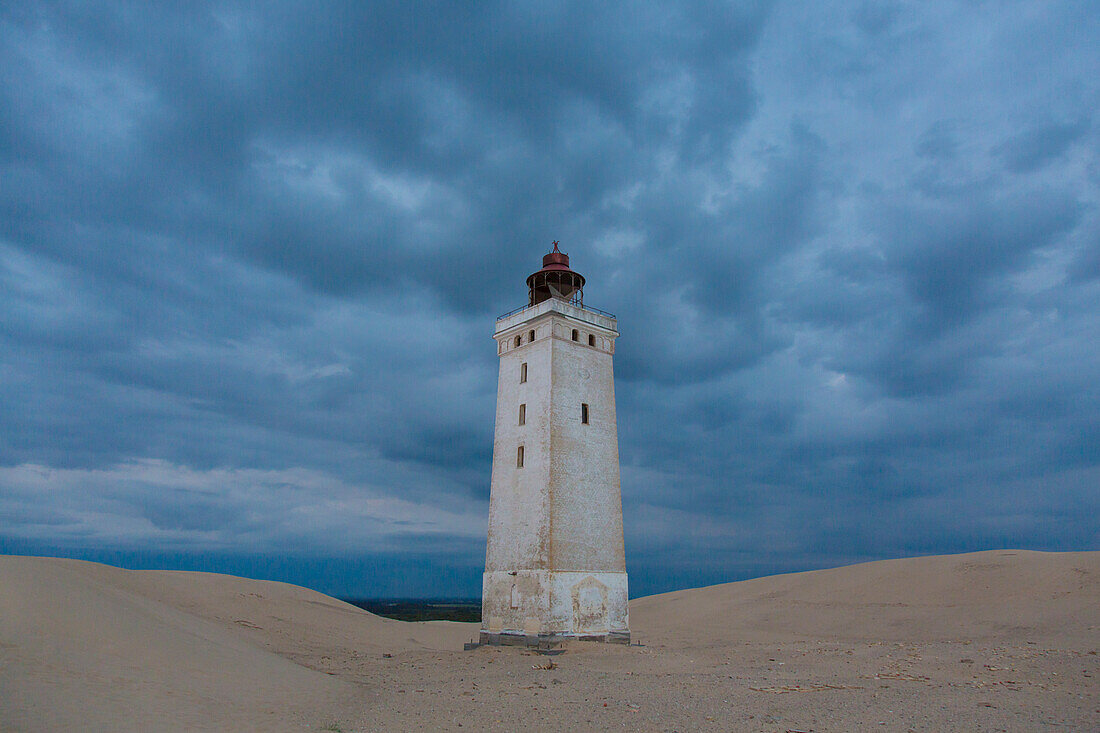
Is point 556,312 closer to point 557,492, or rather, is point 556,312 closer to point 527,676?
point 557,492

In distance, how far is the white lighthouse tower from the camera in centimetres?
2367

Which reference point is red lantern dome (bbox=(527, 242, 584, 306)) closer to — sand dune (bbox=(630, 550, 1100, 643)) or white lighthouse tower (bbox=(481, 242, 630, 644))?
white lighthouse tower (bbox=(481, 242, 630, 644))

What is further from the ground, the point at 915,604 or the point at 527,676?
the point at 915,604

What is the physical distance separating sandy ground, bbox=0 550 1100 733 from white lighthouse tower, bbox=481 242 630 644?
58.0 inches

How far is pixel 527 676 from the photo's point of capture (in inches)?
714

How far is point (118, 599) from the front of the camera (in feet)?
60.6

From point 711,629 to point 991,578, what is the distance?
644 inches

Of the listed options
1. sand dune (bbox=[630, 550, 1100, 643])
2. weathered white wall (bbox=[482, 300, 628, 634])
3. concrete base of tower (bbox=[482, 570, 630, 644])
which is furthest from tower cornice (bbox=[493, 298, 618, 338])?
sand dune (bbox=[630, 550, 1100, 643])

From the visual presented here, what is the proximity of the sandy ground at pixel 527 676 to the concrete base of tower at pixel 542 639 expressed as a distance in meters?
0.35

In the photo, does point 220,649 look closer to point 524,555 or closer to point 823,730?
point 524,555

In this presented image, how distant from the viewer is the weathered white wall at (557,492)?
23703 mm

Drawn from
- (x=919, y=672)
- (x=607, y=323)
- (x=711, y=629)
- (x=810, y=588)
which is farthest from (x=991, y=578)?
(x=607, y=323)

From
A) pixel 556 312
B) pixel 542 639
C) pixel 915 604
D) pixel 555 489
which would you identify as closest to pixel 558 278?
pixel 556 312

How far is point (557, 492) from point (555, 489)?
0.15 metres
